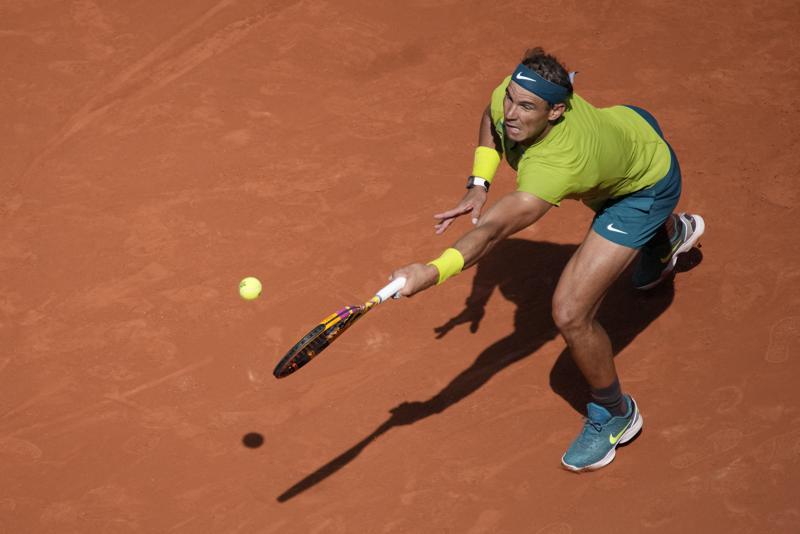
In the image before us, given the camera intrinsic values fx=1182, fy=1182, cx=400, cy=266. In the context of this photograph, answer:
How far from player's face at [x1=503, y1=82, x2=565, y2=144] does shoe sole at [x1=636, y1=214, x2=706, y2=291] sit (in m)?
1.88

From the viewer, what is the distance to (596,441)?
6.84 metres

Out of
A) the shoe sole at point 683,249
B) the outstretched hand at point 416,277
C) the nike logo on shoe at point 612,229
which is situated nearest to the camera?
the outstretched hand at point 416,277

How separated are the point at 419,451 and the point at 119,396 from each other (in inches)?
74.1

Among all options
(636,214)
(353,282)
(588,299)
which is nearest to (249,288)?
(353,282)

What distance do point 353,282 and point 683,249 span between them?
2.19 m

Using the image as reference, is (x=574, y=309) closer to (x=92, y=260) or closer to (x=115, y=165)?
(x=92, y=260)

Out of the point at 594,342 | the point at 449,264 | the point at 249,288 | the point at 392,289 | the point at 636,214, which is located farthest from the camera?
the point at 249,288

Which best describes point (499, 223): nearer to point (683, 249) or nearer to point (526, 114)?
point (526, 114)

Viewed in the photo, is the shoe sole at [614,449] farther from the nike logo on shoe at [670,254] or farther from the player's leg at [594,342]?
the nike logo on shoe at [670,254]

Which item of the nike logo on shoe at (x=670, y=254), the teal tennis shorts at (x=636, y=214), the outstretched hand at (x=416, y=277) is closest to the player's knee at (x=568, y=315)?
the teal tennis shorts at (x=636, y=214)

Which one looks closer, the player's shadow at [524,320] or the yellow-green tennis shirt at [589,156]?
the yellow-green tennis shirt at [589,156]

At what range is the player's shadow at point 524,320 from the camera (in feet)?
23.6

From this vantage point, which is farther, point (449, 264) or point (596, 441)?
point (596, 441)

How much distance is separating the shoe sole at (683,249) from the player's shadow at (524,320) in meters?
0.11
